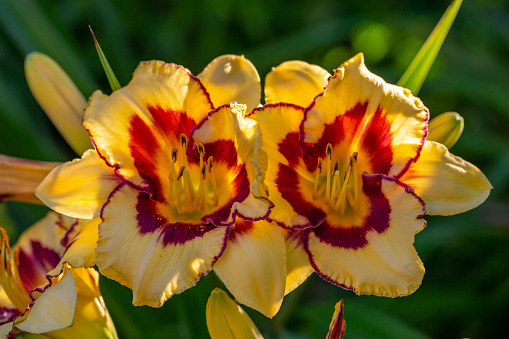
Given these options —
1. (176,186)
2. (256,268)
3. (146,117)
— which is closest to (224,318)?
(256,268)

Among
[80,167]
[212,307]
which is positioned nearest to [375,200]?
[212,307]

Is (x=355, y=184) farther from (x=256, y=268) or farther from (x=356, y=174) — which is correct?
(x=256, y=268)

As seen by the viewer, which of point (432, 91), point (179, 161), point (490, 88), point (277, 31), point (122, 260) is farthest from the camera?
point (277, 31)

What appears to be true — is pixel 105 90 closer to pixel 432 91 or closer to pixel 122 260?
pixel 432 91

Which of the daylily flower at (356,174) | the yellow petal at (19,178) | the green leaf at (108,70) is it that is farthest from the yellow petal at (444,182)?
the yellow petal at (19,178)

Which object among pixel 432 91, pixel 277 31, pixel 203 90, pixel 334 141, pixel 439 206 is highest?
pixel 203 90

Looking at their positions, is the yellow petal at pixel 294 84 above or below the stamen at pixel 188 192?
above

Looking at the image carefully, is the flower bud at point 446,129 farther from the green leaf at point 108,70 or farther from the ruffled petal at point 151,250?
the green leaf at point 108,70
